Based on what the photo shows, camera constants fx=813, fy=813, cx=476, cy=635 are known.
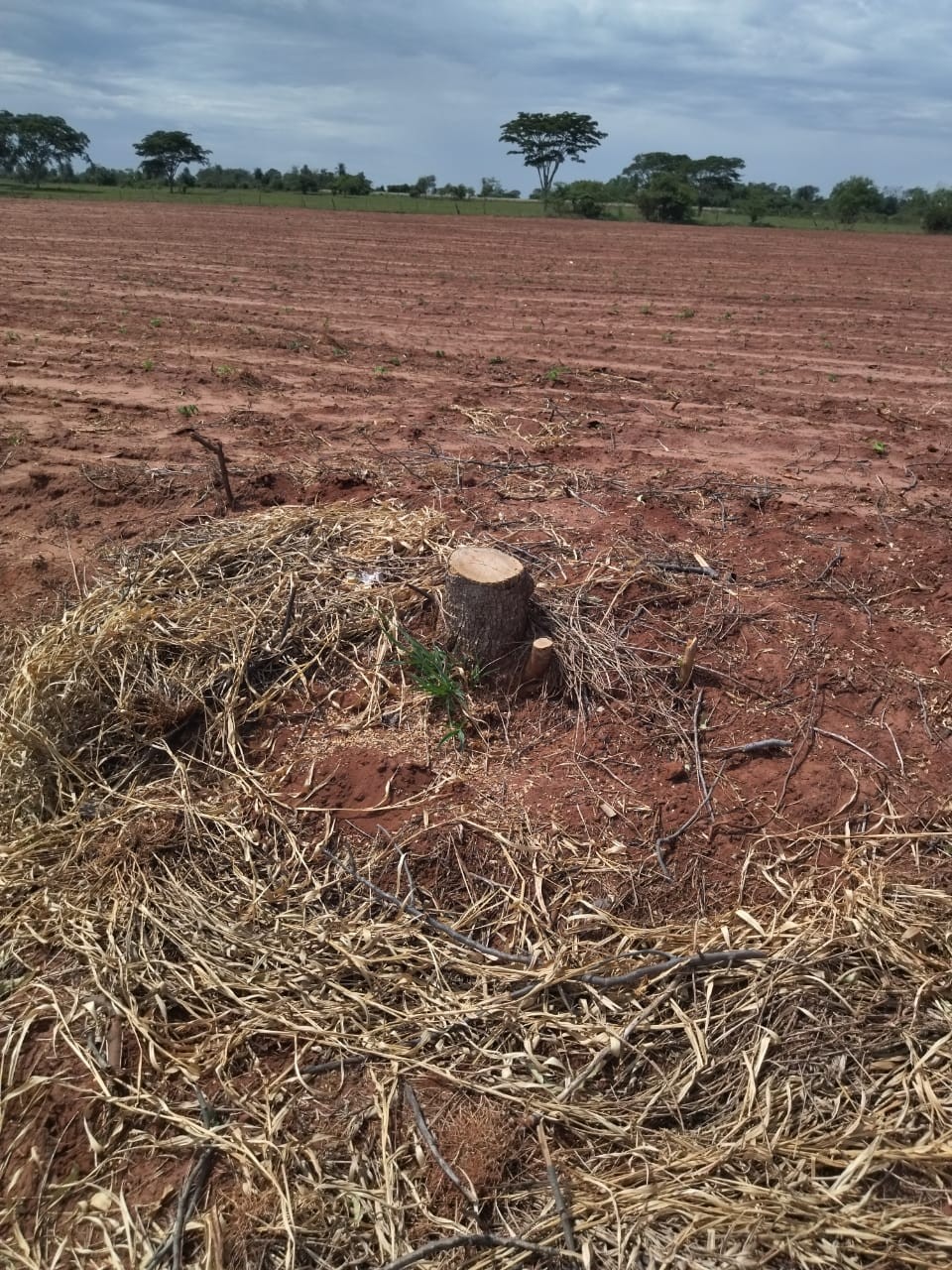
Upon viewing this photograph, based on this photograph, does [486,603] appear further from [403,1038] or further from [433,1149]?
[433,1149]

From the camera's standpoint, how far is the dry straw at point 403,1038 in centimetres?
199

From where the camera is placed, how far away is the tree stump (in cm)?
329

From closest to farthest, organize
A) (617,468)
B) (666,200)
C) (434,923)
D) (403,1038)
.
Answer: (403,1038) < (434,923) < (617,468) < (666,200)

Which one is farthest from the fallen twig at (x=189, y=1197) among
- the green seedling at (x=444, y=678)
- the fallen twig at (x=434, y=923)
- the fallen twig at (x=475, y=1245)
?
the green seedling at (x=444, y=678)

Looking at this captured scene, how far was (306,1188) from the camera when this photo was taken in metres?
2.05

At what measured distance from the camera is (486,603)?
130 inches

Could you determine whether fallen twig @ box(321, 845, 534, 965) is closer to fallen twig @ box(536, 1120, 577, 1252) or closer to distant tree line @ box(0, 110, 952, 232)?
fallen twig @ box(536, 1120, 577, 1252)

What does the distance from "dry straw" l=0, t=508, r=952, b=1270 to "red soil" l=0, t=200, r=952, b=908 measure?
0.31m

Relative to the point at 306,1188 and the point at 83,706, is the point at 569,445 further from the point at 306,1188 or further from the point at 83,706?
the point at 306,1188

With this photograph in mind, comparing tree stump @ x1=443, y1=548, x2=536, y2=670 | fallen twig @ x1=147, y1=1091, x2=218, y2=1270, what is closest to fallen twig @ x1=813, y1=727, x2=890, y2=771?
tree stump @ x1=443, y1=548, x2=536, y2=670

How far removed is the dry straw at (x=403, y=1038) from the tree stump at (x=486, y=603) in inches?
16.7

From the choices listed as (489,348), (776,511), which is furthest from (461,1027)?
(489,348)

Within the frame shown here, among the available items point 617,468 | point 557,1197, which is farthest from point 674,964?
point 617,468

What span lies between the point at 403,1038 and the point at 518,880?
639 millimetres
